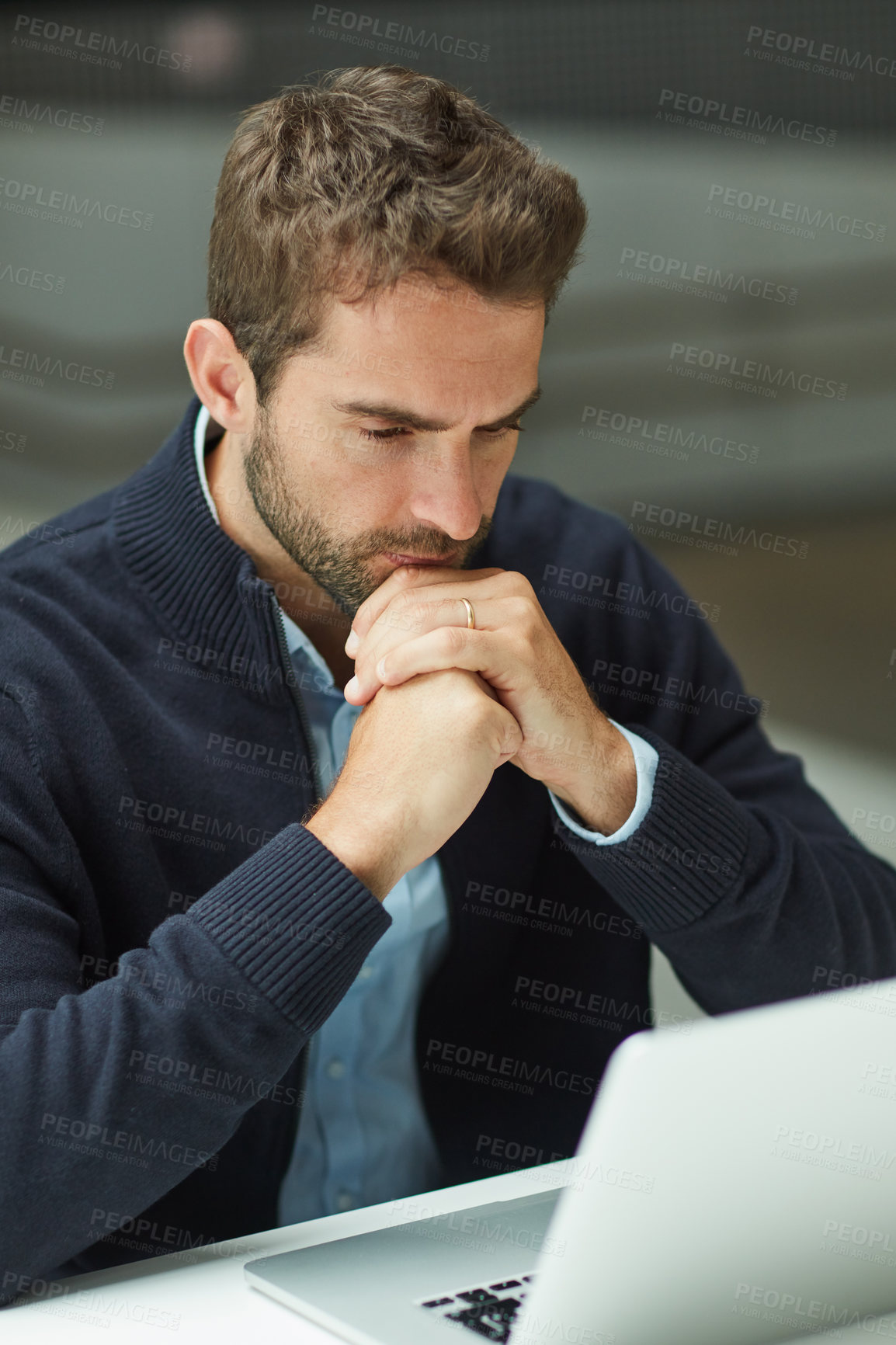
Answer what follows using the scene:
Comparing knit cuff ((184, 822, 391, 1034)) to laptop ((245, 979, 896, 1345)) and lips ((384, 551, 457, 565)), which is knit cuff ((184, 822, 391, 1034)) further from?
lips ((384, 551, 457, 565))

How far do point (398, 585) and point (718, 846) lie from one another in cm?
41

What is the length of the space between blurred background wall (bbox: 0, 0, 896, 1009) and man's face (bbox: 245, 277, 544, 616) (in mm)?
2570

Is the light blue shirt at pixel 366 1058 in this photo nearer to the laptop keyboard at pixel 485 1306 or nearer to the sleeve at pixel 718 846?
the sleeve at pixel 718 846

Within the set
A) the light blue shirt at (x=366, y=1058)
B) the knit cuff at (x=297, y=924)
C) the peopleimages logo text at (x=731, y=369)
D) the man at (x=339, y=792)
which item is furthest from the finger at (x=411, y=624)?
the peopleimages logo text at (x=731, y=369)

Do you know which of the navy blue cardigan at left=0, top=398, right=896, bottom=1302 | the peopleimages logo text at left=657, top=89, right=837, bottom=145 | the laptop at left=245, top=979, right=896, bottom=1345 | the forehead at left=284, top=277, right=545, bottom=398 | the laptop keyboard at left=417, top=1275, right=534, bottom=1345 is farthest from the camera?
the peopleimages logo text at left=657, top=89, right=837, bottom=145

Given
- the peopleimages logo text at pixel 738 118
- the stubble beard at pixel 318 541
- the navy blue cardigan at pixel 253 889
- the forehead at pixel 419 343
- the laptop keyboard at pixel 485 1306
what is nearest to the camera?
the laptop keyboard at pixel 485 1306

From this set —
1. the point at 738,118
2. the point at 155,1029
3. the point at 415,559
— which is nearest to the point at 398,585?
the point at 415,559

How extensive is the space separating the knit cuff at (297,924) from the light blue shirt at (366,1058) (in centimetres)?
28

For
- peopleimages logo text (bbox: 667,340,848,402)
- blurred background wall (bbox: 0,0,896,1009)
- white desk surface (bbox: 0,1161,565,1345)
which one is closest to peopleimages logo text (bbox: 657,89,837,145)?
blurred background wall (bbox: 0,0,896,1009)

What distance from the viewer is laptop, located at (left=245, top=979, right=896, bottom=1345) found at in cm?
63

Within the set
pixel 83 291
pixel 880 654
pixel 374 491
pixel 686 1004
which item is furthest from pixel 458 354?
pixel 83 291

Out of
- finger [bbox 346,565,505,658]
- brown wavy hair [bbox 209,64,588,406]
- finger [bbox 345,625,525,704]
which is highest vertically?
brown wavy hair [bbox 209,64,588,406]

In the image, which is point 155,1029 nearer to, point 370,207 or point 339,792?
point 339,792

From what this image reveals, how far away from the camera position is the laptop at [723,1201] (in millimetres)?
634
